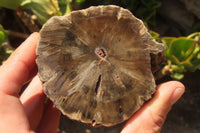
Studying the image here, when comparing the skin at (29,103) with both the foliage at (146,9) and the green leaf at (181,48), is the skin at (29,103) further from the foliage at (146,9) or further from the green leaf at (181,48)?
the foliage at (146,9)

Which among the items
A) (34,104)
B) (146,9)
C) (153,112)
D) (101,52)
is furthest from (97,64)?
(146,9)

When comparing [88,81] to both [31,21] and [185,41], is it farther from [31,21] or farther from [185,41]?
[31,21]

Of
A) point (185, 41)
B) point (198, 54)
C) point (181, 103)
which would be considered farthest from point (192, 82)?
point (185, 41)

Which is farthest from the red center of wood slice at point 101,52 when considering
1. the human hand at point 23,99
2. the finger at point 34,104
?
the finger at point 34,104

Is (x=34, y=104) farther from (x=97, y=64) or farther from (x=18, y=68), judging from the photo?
(x=97, y=64)

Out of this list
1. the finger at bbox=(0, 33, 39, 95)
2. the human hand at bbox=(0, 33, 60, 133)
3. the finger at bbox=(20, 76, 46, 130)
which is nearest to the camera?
Result: the human hand at bbox=(0, 33, 60, 133)

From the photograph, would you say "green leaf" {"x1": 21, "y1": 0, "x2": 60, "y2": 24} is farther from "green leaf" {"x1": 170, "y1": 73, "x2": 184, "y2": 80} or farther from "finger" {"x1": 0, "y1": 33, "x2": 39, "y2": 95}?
"green leaf" {"x1": 170, "y1": 73, "x2": 184, "y2": 80}

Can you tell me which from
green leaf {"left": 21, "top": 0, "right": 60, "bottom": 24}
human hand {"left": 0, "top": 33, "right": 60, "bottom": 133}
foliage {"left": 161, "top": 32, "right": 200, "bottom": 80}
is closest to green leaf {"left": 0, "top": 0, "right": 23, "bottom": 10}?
green leaf {"left": 21, "top": 0, "right": 60, "bottom": 24}

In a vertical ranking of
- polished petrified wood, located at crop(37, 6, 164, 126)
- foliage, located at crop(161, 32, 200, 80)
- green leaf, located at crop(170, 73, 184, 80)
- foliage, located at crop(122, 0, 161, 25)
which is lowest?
green leaf, located at crop(170, 73, 184, 80)
